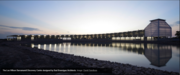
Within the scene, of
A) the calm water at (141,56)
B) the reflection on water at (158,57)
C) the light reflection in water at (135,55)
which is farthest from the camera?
the reflection on water at (158,57)

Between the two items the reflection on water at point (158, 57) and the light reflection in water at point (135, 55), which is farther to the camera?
the reflection on water at point (158, 57)

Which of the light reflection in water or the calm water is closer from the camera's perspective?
the calm water

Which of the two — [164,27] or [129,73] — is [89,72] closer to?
[129,73]

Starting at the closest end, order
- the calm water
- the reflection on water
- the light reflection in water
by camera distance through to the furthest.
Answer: the calm water → the light reflection in water → the reflection on water

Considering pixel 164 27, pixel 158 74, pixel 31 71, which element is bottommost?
pixel 158 74

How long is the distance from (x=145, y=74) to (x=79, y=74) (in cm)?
529

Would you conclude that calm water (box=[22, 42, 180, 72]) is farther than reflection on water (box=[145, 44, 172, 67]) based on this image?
No

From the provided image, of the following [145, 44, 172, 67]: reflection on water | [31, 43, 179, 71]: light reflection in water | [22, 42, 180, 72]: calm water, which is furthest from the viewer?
[145, 44, 172, 67]: reflection on water

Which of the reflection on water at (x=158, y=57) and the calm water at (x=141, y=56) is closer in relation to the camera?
the calm water at (x=141, y=56)

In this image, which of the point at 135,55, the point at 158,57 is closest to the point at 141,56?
the point at 135,55

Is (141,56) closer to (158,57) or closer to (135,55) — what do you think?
(135,55)

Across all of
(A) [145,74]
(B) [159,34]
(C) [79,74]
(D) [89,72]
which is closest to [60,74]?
(C) [79,74]

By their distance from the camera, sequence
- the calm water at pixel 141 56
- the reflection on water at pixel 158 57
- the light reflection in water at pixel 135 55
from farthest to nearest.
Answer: the reflection on water at pixel 158 57 → the light reflection in water at pixel 135 55 → the calm water at pixel 141 56

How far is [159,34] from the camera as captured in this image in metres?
77.2
